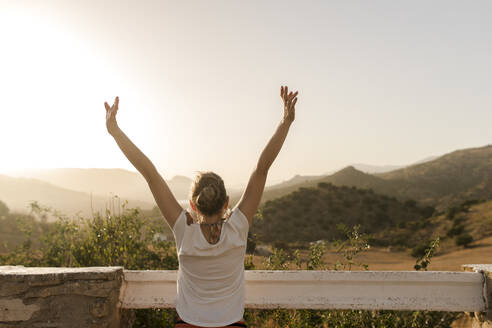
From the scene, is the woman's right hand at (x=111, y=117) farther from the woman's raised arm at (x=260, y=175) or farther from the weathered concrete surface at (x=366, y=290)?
the weathered concrete surface at (x=366, y=290)

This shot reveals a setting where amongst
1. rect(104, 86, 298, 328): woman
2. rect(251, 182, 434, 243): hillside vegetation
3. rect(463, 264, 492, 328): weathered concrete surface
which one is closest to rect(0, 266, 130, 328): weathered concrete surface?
rect(104, 86, 298, 328): woman

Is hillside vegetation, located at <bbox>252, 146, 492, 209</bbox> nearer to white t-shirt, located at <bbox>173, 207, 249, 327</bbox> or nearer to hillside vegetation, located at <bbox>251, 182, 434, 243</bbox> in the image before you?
hillside vegetation, located at <bbox>251, 182, 434, 243</bbox>

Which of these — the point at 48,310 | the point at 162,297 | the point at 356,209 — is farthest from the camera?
the point at 356,209

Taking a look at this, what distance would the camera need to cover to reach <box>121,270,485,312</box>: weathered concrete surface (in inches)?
111

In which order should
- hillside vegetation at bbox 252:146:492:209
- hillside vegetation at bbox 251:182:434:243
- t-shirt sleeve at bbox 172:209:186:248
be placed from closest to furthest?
t-shirt sleeve at bbox 172:209:186:248
hillside vegetation at bbox 251:182:434:243
hillside vegetation at bbox 252:146:492:209

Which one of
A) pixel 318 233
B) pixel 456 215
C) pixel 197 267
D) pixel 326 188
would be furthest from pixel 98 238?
pixel 326 188

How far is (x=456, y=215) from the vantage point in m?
24.8

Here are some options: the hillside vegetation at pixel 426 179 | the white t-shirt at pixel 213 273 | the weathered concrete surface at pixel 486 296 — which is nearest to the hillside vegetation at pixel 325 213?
the hillside vegetation at pixel 426 179

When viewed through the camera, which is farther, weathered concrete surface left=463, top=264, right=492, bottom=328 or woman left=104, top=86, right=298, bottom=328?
weathered concrete surface left=463, top=264, right=492, bottom=328

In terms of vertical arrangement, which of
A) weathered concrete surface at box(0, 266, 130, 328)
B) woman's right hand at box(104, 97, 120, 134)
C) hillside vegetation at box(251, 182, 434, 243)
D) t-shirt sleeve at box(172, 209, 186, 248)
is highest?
woman's right hand at box(104, 97, 120, 134)

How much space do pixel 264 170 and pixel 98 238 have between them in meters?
3.83

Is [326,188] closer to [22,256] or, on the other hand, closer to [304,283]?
[22,256]

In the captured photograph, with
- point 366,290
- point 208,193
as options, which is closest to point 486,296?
point 366,290

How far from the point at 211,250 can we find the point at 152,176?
0.56m
